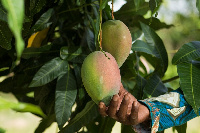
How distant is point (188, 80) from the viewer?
0.80m

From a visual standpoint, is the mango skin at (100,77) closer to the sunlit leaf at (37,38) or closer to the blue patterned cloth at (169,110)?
the blue patterned cloth at (169,110)

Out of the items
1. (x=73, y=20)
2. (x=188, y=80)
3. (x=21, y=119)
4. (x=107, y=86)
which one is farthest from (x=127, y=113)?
(x=21, y=119)

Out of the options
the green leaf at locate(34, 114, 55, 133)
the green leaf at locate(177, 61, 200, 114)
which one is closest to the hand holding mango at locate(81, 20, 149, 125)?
the green leaf at locate(177, 61, 200, 114)

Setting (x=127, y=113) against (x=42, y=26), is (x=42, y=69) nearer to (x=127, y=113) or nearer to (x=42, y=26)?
(x=42, y=26)

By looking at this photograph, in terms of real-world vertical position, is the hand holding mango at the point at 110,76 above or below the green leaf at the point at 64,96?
above

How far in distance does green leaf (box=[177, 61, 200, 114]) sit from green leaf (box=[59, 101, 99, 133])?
25 cm

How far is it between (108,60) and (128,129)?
15.3 inches

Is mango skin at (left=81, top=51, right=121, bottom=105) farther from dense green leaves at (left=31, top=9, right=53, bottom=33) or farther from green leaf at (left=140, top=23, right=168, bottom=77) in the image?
green leaf at (left=140, top=23, right=168, bottom=77)

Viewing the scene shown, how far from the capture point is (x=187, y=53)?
0.83 metres

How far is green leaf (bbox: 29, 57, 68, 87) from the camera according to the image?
2.57 feet

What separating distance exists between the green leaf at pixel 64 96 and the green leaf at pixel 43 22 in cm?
14

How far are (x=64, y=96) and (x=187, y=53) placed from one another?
0.34 m

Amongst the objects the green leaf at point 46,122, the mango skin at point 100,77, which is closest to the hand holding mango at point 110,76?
the mango skin at point 100,77

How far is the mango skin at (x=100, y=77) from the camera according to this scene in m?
0.60
